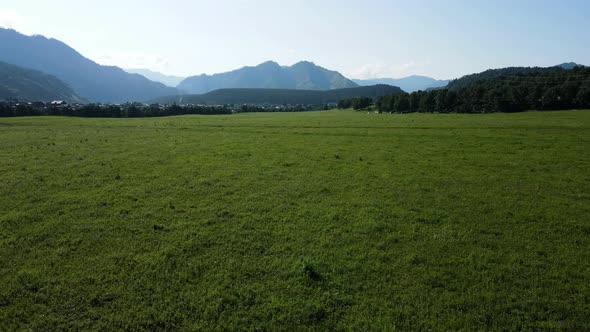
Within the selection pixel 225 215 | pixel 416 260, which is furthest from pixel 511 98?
pixel 225 215

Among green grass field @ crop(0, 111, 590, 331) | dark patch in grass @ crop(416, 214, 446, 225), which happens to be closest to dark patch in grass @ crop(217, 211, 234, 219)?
green grass field @ crop(0, 111, 590, 331)

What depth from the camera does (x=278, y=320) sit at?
24.7 ft

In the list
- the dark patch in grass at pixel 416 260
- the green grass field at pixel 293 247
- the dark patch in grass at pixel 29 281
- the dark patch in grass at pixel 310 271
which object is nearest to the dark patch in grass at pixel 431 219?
the green grass field at pixel 293 247

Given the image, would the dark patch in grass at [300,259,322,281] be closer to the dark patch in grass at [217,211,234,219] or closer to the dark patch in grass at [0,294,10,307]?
the dark patch in grass at [217,211,234,219]

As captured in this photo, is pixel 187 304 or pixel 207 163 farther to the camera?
pixel 207 163

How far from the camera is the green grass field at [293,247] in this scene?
7730 millimetres

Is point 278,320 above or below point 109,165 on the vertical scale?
below

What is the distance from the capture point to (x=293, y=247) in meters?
10.9

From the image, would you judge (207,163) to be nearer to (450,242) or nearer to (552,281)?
(450,242)

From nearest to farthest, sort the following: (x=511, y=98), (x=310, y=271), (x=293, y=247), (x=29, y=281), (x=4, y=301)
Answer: (x=4, y=301), (x=29, y=281), (x=310, y=271), (x=293, y=247), (x=511, y=98)

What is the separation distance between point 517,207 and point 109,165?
23.6 m

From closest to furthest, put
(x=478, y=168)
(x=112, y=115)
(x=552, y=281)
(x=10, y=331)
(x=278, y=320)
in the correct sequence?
(x=10, y=331)
(x=278, y=320)
(x=552, y=281)
(x=478, y=168)
(x=112, y=115)

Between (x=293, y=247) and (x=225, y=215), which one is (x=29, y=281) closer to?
(x=225, y=215)

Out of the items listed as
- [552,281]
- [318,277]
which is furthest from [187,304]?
[552,281]
